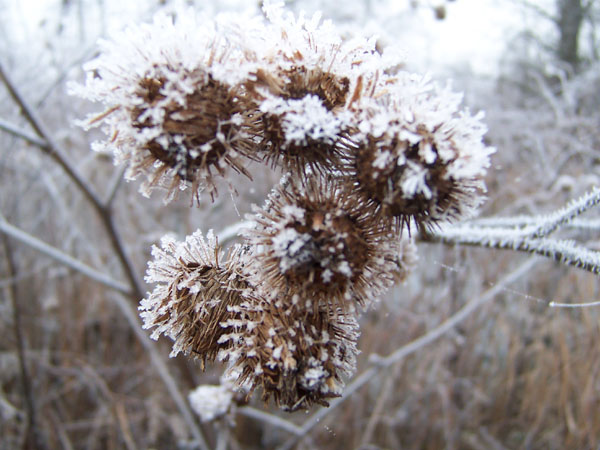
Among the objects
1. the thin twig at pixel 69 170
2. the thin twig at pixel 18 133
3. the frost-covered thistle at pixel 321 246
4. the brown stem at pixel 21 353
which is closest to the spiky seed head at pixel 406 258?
the frost-covered thistle at pixel 321 246

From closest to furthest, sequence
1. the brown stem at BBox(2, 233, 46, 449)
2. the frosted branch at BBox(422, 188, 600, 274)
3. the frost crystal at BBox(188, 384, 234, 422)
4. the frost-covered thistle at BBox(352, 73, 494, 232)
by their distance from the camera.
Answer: the frost-covered thistle at BBox(352, 73, 494, 232)
the frosted branch at BBox(422, 188, 600, 274)
the frost crystal at BBox(188, 384, 234, 422)
the brown stem at BBox(2, 233, 46, 449)

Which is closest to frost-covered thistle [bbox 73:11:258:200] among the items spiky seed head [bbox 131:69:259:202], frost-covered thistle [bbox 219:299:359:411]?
spiky seed head [bbox 131:69:259:202]

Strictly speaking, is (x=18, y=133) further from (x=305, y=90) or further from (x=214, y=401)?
(x=305, y=90)

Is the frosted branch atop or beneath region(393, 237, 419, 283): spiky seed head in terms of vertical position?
atop

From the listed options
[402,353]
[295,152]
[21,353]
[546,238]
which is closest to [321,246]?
[295,152]

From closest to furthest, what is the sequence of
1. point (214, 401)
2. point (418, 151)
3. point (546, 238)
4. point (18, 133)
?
point (418, 151) < point (546, 238) < point (214, 401) < point (18, 133)

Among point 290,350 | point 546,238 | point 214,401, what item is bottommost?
point 214,401

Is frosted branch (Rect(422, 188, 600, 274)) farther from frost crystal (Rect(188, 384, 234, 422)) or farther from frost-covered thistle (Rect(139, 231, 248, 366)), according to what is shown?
frost crystal (Rect(188, 384, 234, 422))
